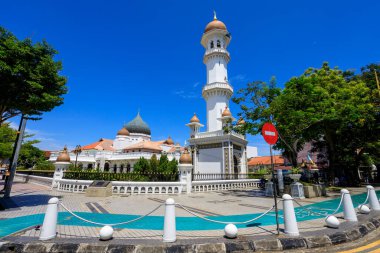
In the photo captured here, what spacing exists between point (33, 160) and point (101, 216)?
178 ft

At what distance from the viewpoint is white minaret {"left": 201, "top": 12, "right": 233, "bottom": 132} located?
27.3 meters

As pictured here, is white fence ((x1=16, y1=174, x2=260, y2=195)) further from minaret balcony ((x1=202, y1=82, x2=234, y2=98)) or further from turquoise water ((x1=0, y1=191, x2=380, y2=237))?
minaret balcony ((x1=202, y1=82, x2=234, y2=98))

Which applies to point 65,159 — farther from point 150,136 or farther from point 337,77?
point 150,136

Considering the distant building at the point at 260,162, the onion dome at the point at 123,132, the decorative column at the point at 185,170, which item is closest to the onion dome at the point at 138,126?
the onion dome at the point at 123,132

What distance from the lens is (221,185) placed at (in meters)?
17.3

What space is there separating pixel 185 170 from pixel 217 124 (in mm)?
13966

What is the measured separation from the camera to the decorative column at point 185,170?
14.0 meters

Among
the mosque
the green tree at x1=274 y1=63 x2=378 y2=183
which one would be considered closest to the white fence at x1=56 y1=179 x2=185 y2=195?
the mosque

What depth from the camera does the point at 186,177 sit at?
14227 millimetres

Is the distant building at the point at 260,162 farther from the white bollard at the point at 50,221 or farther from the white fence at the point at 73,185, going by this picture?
the white bollard at the point at 50,221

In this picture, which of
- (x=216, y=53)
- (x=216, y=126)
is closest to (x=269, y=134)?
(x=216, y=126)

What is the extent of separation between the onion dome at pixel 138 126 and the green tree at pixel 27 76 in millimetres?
41311

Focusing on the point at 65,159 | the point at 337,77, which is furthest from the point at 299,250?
the point at 337,77

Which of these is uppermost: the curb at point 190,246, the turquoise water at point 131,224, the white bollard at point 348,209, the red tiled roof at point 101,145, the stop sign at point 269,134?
the red tiled roof at point 101,145
